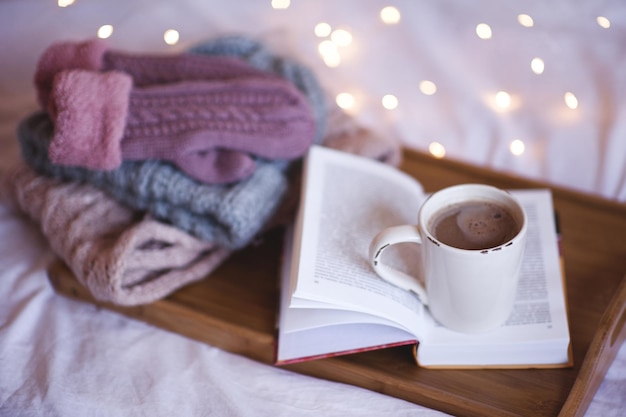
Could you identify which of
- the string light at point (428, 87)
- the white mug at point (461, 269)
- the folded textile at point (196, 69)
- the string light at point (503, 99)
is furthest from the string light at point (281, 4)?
the white mug at point (461, 269)

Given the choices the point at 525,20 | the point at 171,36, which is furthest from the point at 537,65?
the point at 171,36

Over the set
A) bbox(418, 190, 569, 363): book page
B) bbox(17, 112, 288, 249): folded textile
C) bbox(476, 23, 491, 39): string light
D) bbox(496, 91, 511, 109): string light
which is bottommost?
bbox(418, 190, 569, 363): book page

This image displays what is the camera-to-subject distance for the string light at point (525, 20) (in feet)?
2.74

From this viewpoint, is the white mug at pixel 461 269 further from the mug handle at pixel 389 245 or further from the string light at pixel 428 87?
the string light at pixel 428 87

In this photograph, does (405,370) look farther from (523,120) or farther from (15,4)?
(15,4)

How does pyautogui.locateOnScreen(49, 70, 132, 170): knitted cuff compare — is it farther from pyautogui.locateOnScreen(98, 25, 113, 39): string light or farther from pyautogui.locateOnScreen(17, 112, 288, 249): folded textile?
pyautogui.locateOnScreen(98, 25, 113, 39): string light

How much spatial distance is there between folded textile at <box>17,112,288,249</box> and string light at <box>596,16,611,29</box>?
0.43m

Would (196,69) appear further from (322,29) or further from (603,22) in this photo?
(603,22)

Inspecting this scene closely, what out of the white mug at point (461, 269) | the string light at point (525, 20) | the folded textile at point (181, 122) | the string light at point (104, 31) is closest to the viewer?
the white mug at point (461, 269)

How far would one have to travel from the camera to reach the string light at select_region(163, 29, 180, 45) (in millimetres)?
1003

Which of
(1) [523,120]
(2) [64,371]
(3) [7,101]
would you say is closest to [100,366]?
(2) [64,371]

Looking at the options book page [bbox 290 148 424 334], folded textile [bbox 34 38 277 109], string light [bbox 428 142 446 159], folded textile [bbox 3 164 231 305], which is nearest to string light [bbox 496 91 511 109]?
string light [bbox 428 142 446 159]

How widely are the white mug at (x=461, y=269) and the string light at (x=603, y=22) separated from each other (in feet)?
0.95

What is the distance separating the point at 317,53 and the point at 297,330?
52 centimetres
